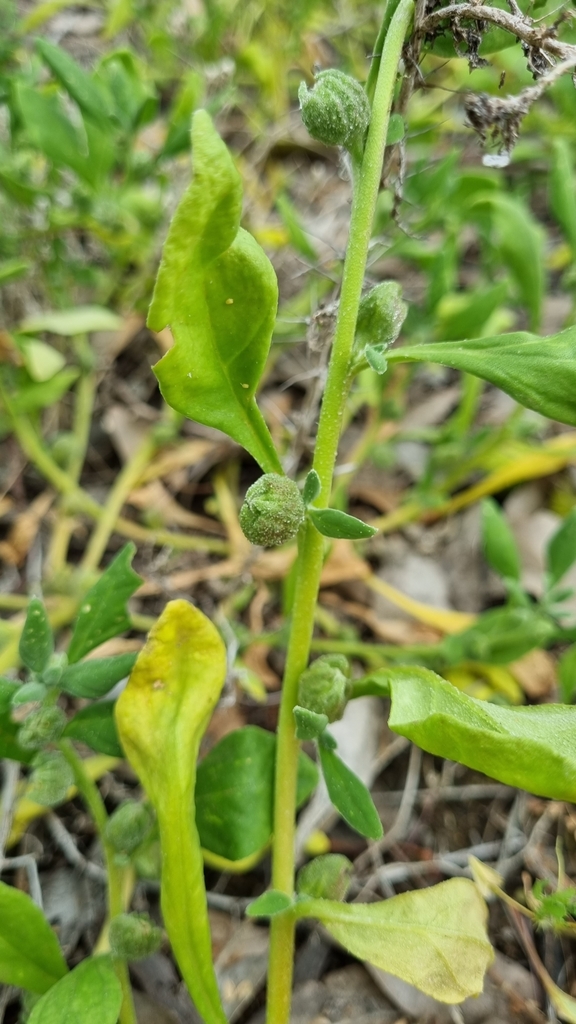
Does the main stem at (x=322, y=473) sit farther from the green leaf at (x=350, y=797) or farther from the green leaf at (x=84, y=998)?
the green leaf at (x=84, y=998)

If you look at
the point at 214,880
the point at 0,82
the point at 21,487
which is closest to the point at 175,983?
the point at 214,880

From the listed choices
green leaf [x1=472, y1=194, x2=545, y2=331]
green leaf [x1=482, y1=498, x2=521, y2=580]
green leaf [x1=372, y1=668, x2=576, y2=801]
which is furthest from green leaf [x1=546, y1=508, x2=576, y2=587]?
green leaf [x1=372, y1=668, x2=576, y2=801]

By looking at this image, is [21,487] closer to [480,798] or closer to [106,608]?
[106,608]

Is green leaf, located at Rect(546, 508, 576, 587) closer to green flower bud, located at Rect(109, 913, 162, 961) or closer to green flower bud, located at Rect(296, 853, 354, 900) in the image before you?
green flower bud, located at Rect(296, 853, 354, 900)

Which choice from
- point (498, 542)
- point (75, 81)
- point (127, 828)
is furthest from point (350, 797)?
point (75, 81)

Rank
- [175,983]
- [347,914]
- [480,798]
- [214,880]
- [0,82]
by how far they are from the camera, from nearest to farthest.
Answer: [347,914] < [175,983] < [214,880] < [480,798] < [0,82]

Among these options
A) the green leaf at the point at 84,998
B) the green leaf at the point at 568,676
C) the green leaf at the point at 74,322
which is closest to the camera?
the green leaf at the point at 84,998

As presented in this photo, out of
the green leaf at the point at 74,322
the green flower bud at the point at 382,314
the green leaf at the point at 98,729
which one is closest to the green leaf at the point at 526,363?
the green flower bud at the point at 382,314

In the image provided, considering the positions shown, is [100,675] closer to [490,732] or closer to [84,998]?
[84,998]
